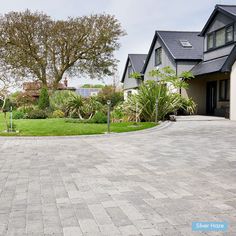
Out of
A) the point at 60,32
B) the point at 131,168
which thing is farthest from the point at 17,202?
the point at 60,32

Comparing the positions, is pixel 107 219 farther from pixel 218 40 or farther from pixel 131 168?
pixel 218 40

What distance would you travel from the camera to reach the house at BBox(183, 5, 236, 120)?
1864 centimetres

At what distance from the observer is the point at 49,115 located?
22.6m

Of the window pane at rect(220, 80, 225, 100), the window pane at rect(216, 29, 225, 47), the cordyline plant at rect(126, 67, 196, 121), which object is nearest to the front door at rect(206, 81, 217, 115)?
the window pane at rect(220, 80, 225, 100)

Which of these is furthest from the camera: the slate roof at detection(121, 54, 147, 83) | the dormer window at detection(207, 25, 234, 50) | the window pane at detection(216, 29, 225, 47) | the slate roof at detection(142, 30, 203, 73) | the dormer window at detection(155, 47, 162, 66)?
the slate roof at detection(121, 54, 147, 83)

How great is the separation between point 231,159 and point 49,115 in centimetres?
1669

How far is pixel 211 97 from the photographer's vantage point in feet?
78.6

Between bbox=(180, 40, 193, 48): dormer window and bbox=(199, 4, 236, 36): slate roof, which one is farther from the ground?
bbox=(199, 4, 236, 36): slate roof

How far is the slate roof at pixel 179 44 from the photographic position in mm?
24344

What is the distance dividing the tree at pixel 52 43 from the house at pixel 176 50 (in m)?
8.14

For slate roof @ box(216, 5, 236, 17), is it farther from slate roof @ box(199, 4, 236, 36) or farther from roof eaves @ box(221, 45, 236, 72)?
roof eaves @ box(221, 45, 236, 72)

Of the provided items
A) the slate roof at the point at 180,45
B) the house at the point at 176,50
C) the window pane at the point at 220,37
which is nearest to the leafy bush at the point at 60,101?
the house at the point at 176,50

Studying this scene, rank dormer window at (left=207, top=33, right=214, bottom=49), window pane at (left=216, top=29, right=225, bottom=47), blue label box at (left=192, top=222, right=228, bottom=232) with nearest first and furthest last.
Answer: blue label box at (left=192, top=222, right=228, bottom=232)
window pane at (left=216, top=29, right=225, bottom=47)
dormer window at (left=207, top=33, right=214, bottom=49)

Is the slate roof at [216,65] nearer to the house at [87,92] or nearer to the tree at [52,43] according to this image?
the house at [87,92]
